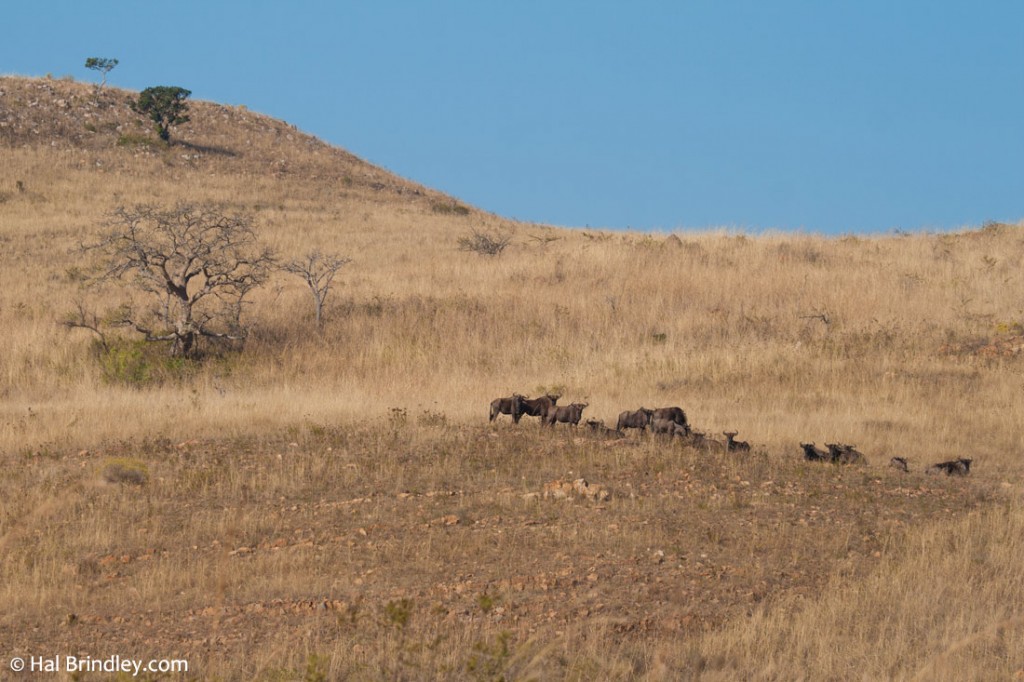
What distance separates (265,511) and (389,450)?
8.83 feet

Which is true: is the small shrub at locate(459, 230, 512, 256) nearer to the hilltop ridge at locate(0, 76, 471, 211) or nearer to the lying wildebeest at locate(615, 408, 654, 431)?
the hilltop ridge at locate(0, 76, 471, 211)

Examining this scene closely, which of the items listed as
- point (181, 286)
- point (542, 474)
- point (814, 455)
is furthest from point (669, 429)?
point (181, 286)

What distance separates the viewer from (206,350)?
71.3ft

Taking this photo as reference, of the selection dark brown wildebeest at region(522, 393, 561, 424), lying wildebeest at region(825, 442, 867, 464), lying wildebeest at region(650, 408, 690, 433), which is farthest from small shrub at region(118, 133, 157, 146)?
lying wildebeest at region(825, 442, 867, 464)

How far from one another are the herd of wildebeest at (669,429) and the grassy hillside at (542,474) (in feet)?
0.87

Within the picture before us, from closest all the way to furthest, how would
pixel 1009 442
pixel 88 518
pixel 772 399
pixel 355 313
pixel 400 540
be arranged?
1. pixel 400 540
2. pixel 88 518
3. pixel 1009 442
4. pixel 772 399
5. pixel 355 313

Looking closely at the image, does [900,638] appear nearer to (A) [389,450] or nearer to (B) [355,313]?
(A) [389,450]

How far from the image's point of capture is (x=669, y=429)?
43.8ft

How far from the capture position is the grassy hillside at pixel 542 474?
7156 mm

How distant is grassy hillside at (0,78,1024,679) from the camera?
7.16 meters

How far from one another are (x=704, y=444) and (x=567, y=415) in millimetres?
2056

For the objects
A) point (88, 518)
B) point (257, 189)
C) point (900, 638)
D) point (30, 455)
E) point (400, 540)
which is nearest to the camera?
point (900, 638)

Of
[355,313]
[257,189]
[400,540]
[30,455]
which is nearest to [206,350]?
[355,313]

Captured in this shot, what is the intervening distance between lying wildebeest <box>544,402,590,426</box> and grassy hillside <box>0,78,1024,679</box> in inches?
12.2
